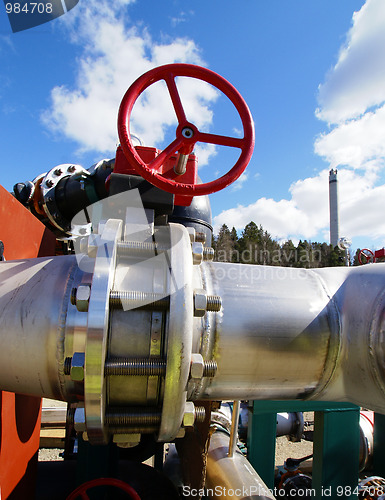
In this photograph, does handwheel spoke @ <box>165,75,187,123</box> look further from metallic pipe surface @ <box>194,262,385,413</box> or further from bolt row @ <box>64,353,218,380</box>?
bolt row @ <box>64,353,218,380</box>

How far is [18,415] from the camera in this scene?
1.09 metres

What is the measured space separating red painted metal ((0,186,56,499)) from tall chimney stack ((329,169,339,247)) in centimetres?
1870

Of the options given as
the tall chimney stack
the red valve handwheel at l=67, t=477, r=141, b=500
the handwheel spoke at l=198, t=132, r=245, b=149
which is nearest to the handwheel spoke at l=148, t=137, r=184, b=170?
the handwheel spoke at l=198, t=132, r=245, b=149

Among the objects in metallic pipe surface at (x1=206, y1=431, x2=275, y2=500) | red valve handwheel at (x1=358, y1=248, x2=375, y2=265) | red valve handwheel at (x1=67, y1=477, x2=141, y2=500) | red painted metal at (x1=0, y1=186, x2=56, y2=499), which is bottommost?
metallic pipe surface at (x1=206, y1=431, x2=275, y2=500)

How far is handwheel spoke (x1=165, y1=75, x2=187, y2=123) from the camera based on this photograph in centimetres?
121

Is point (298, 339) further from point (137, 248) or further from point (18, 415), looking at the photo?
point (18, 415)

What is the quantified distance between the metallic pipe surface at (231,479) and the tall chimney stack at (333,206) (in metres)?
17.9

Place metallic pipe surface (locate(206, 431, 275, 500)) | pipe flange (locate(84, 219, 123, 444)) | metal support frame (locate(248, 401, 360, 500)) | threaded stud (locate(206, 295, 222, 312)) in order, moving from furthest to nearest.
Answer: metal support frame (locate(248, 401, 360, 500)) → metallic pipe surface (locate(206, 431, 275, 500)) → threaded stud (locate(206, 295, 222, 312)) → pipe flange (locate(84, 219, 123, 444))

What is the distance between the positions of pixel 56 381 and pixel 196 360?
0.94ft

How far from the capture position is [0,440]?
0.96 metres

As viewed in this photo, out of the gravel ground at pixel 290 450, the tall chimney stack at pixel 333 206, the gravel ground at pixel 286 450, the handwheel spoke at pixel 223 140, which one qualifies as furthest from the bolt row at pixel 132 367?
the tall chimney stack at pixel 333 206

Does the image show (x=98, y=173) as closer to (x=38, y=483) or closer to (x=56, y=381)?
(x=56, y=381)

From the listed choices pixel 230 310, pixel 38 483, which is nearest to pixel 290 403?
pixel 38 483

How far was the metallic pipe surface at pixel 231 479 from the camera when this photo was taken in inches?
62.7
